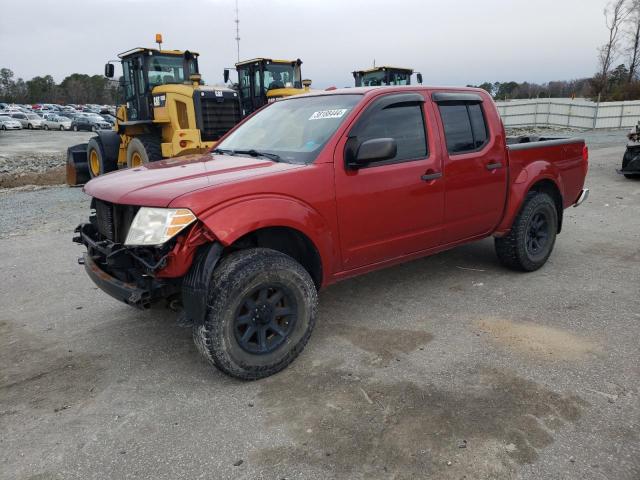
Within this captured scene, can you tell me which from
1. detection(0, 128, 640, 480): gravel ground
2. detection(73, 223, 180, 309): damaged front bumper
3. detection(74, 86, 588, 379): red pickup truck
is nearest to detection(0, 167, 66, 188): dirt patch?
detection(0, 128, 640, 480): gravel ground

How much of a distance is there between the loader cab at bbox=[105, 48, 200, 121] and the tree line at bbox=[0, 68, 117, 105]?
98147mm

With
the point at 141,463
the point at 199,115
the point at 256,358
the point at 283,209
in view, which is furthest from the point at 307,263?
the point at 199,115

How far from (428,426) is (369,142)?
1854 mm

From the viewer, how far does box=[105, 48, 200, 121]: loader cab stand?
36.2ft

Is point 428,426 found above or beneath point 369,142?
beneath

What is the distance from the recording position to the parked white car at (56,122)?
44344 millimetres

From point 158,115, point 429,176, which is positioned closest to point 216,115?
point 158,115

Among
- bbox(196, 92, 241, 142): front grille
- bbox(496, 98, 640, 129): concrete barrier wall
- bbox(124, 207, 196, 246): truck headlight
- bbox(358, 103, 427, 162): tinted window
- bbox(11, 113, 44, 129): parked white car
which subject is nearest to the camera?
bbox(124, 207, 196, 246): truck headlight

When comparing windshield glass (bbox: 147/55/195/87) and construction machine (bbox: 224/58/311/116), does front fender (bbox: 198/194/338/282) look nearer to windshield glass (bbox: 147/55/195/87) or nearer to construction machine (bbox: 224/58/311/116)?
windshield glass (bbox: 147/55/195/87)

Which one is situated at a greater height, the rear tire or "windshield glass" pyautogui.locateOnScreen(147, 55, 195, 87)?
"windshield glass" pyautogui.locateOnScreen(147, 55, 195, 87)

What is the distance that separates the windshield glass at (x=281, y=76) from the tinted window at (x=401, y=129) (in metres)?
9.51

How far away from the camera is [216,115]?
10.9 meters

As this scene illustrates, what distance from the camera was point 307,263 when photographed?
12.0 ft

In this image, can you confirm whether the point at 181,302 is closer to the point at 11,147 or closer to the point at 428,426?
the point at 428,426
